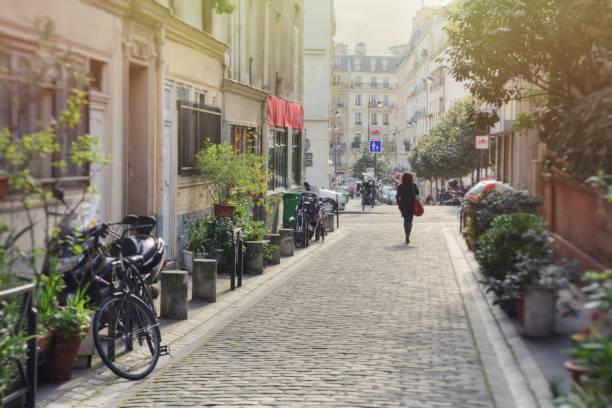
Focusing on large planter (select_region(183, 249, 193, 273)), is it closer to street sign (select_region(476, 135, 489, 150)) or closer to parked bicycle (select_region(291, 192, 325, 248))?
parked bicycle (select_region(291, 192, 325, 248))

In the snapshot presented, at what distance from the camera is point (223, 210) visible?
604 inches

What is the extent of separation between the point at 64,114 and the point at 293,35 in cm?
2139

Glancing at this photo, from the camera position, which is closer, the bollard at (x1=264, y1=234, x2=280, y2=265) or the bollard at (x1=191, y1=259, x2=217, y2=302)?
the bollard at (x1=191, y1=259, x2=217, y2=302)

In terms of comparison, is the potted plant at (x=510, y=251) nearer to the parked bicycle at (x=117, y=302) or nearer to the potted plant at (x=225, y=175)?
the parked bicycle at (x=117, y=302)

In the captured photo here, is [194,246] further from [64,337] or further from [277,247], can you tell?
[64,337]

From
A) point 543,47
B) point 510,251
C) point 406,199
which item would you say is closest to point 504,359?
point 510,251

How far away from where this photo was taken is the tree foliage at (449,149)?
5650 cm

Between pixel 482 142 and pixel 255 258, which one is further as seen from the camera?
pixel 482 142

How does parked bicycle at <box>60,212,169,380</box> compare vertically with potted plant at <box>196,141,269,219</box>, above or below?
below

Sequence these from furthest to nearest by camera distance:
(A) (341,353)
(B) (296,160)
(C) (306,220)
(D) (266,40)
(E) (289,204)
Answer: (B) (296,160)
(D) (266,40)
(E) (289,204)
(C) (306,220)
(A) (341,353)

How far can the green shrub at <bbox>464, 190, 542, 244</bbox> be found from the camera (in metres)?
13.0

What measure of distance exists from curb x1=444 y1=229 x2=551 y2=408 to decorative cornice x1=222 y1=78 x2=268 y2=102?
7.81 m

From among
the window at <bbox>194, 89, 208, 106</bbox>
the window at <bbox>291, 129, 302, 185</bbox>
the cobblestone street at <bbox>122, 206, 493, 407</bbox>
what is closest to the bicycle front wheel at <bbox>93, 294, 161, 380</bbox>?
the cobblestone street at <bbox>122, 206, 493, 407</bbox>

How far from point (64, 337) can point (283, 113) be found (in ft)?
62.2
